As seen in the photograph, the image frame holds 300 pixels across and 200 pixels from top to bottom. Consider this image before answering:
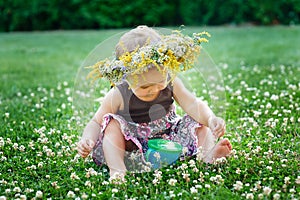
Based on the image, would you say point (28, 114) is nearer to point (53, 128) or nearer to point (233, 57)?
point (53, 128)

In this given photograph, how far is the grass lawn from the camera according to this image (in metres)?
3.23

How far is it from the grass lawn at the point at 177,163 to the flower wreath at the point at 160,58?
2.24ft

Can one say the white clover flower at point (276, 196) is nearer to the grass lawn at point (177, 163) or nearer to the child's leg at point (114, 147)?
the grass lawn at point (177, 163)

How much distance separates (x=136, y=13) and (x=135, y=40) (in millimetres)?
16328

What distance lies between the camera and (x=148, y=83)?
141 inches

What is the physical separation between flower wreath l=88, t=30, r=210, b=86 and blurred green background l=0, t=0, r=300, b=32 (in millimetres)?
15043

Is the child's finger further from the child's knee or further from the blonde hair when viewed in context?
the blonde hair

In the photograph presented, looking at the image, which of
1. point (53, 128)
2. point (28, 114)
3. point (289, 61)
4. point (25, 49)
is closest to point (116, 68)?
point (53, 128)

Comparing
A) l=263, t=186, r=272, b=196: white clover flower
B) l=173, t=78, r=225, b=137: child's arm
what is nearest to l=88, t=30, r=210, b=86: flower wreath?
l=173, t=78, r=225, b=137: child's arm

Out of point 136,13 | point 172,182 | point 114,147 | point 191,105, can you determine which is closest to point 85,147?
point 114,147

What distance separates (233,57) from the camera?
406 inches

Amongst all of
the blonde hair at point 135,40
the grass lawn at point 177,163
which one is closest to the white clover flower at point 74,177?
the grass lawn at point 177,163

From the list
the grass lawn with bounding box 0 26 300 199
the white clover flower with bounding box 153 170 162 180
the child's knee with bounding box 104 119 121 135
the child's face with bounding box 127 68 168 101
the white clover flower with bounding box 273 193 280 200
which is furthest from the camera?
the child's knee with bounding box 104 119 121 135

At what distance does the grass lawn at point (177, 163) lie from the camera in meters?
3.23
